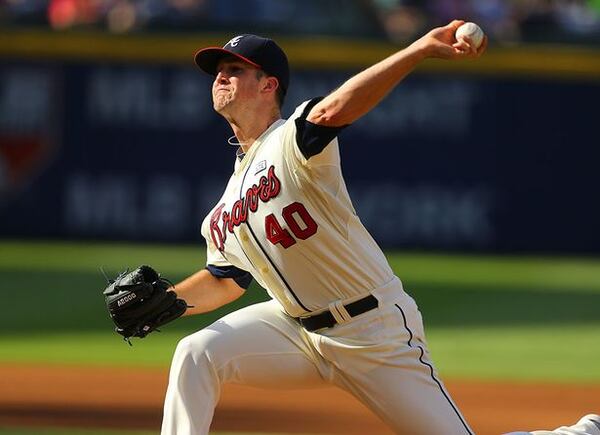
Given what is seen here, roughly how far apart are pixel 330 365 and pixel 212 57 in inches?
→ 51.5

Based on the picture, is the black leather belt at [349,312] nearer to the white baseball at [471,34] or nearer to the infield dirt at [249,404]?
the white baseball at [471,34]

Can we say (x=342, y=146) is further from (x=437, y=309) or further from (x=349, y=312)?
(x=349, y=312)

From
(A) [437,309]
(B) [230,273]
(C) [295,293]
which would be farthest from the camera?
(A) [437,309]

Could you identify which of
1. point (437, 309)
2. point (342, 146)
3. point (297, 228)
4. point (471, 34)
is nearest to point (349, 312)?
point (297, 228)

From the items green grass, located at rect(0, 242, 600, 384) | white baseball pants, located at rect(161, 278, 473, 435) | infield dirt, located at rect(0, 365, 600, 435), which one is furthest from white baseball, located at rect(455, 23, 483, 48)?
green grass, located at rect(0, 242, 600, 384)

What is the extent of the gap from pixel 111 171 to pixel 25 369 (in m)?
6.87

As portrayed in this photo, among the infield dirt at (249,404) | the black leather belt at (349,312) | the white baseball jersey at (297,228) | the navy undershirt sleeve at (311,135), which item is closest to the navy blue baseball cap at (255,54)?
the white baseball jersey at (297,228)

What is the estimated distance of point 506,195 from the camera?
16.0 m

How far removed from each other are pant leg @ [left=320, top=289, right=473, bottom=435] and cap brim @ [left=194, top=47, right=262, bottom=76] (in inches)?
43.9

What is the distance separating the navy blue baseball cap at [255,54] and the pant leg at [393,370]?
1022mm

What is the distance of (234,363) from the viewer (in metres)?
5.25

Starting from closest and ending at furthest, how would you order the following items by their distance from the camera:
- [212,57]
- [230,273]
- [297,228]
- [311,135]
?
[311,135], [297,228], [212,57], [230,273]

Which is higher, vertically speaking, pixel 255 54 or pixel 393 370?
pixel 255 54

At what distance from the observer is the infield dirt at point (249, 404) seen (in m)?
7.56
